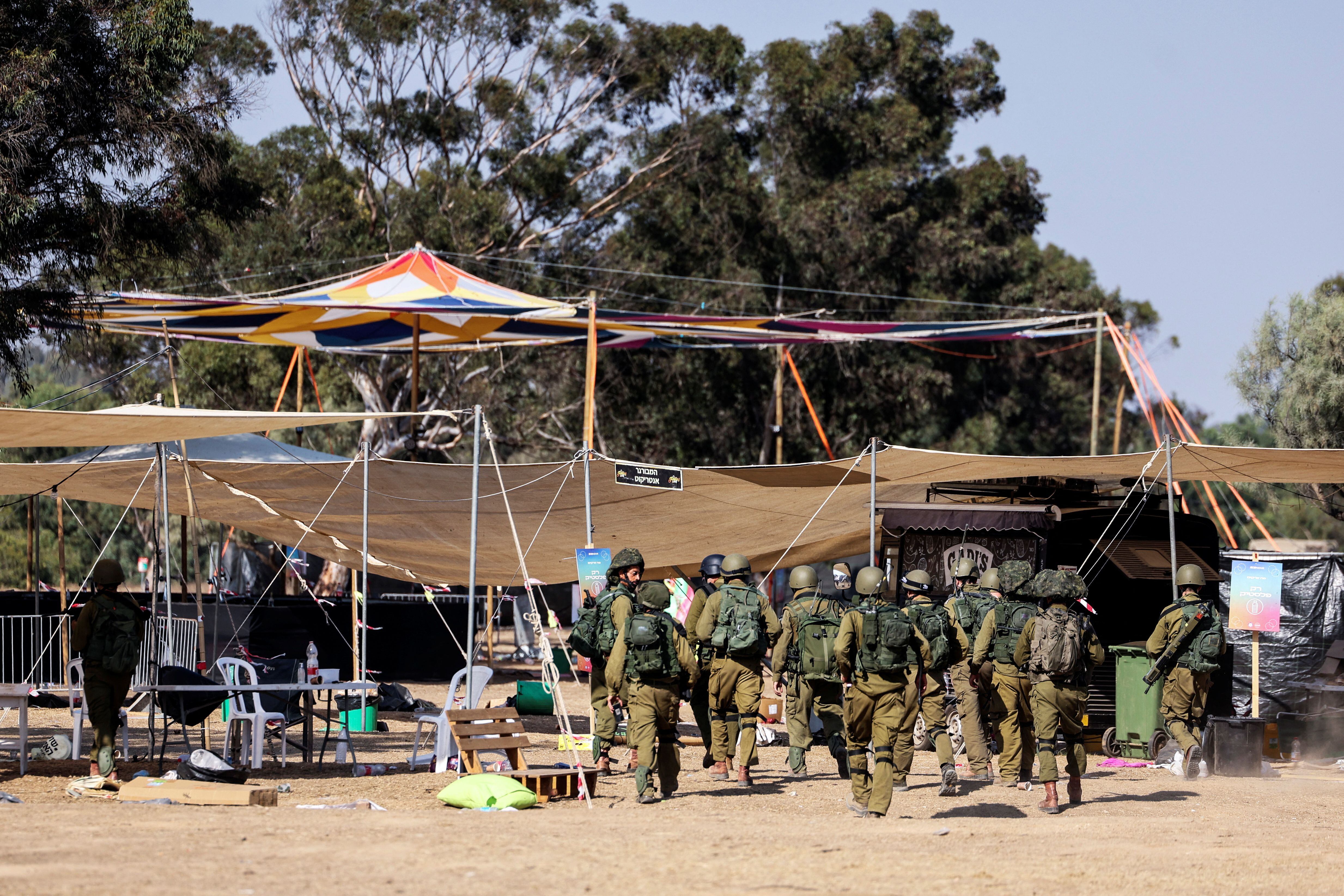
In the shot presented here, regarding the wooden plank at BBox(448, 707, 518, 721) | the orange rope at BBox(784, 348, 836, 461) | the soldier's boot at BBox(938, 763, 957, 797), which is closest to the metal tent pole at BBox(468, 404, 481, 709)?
the wooden plank at BBox(448, 707, 518, 721)

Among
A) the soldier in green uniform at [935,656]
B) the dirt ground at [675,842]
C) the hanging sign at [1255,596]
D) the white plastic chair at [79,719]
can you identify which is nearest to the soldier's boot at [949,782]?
the soldier in green uniform at [935,656]

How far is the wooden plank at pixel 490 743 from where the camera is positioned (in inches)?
397

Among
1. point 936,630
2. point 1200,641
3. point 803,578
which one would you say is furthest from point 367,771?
point 1200,641

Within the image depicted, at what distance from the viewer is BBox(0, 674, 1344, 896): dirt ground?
663 centimetres

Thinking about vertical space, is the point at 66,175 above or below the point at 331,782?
above

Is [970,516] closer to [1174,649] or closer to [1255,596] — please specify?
[1174,649]

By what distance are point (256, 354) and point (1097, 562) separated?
21.5 metres

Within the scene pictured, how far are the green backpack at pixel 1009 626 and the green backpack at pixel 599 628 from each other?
9.24 feet

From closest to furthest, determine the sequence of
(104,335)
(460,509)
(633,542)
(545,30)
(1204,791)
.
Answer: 1. (1204,791)
2. (460,509)
3. (633,542)
4. (104,335)
5. (545,30)

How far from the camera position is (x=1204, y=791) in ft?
37.6

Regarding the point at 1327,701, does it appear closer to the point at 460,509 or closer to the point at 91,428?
the point at 460,509

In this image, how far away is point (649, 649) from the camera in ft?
31.6

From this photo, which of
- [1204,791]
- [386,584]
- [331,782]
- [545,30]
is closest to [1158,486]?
[1204,791]

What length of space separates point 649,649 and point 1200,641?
5788 mm
